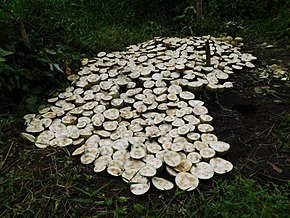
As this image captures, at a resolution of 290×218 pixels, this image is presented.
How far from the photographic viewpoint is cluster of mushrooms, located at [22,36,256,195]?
1.50 metres

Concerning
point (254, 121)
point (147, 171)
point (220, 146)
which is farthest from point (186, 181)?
point (254, 121)

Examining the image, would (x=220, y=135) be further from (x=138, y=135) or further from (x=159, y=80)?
(x=159, y=80)

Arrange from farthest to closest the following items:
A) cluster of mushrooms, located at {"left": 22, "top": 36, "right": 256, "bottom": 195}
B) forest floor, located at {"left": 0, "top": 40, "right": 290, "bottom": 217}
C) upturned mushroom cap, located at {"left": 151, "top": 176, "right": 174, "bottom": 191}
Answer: cluster of mushrooms, located at {"left": 22, "top": 36, "right": 256, "bottom": 195}, upturned mushroom cap, located at {"left": 151, "top": 176, "right": 174, "bottom": 191}, forest floor, located at {"left": 0, "top": 40, "right": 290, "bottom": 217}

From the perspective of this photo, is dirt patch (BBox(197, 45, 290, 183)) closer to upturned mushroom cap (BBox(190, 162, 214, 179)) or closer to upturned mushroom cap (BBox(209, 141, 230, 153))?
upturned mushroom cap (BBox(209, 141, 230, 153))

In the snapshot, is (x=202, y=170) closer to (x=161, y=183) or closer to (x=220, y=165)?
(x=220, y=165)

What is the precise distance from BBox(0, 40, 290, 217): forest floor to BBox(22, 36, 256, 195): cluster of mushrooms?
0.20 feet

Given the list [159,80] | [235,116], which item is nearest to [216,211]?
[235,116]

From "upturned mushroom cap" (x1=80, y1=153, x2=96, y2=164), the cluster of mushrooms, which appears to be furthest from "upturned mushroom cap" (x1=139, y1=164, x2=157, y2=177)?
"upturned mushroom cap" (x1=80, y1=153, x2=96, y2=164)

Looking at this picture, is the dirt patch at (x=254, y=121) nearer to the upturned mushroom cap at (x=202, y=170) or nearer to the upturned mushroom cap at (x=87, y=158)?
the upturned mushroom cap at (x=202, y=170)

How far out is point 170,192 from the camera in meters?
1.38

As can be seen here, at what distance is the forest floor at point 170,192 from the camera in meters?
1.29

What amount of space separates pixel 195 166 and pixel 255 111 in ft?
2.36

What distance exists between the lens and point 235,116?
74.4 inches

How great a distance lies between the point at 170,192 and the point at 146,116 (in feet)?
2.16
